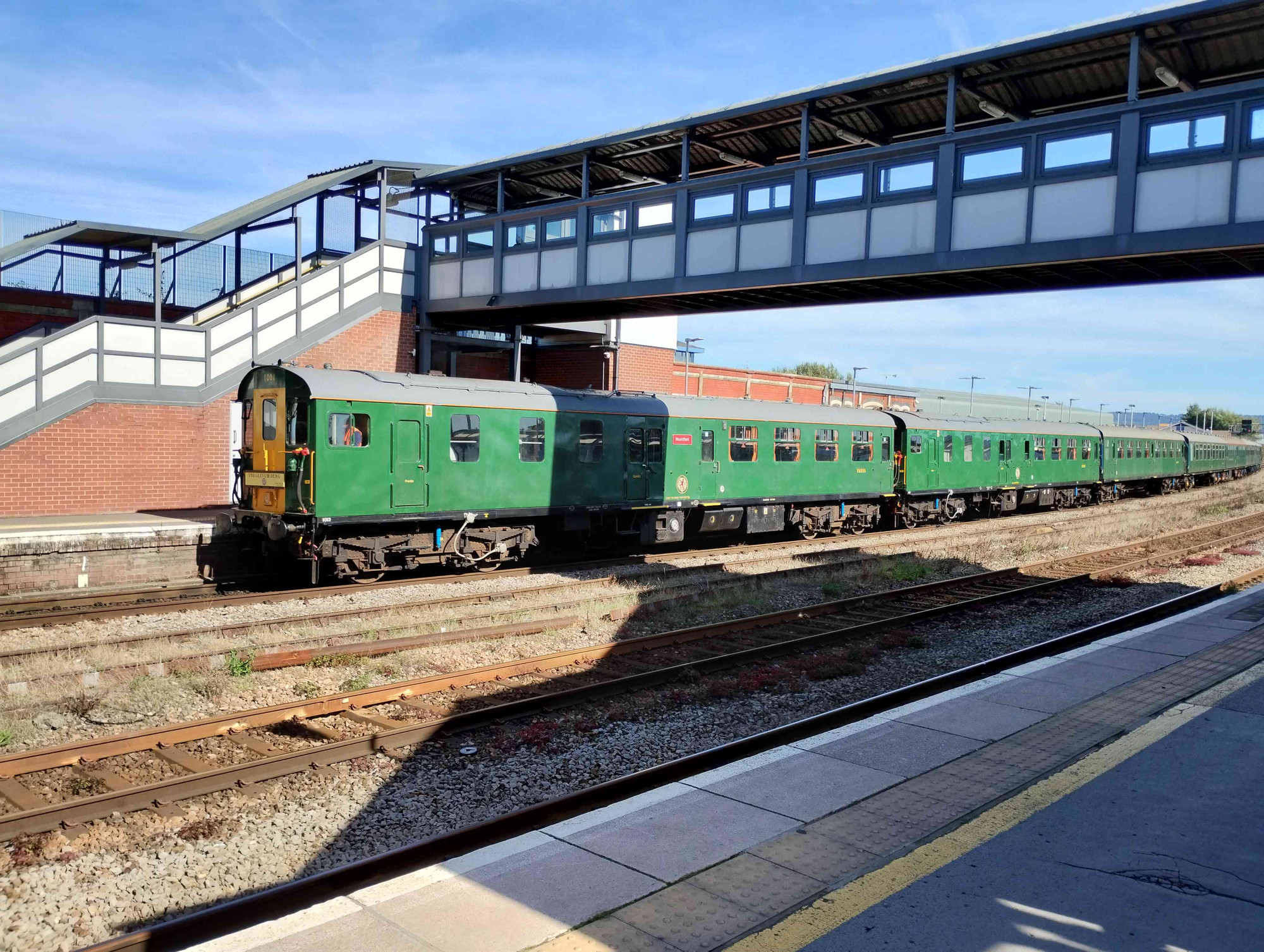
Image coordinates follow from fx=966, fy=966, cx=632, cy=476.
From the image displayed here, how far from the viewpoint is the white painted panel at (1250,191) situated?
48.3 ft

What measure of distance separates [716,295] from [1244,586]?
1240 centimetres

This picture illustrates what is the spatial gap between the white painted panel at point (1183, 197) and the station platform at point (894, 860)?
10409 millimetres

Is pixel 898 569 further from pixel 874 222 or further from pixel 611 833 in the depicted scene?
pixel 611 833

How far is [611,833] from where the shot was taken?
548 centimetres

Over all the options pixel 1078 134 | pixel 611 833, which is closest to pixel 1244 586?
pixel 1078 134

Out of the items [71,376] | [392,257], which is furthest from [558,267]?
[71,376]

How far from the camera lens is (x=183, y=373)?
855 inches

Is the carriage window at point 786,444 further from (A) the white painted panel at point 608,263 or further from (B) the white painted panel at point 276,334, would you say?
(B) the white painted panel at point 276,334

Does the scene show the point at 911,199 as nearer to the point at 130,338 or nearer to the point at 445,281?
the point at 445,281

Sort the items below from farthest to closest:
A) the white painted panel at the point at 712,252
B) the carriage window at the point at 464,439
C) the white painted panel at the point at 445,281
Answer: the white painted panel at the point at 445,281, the white painted panel at the point at 712,252, the carriage window at the point at 464,439

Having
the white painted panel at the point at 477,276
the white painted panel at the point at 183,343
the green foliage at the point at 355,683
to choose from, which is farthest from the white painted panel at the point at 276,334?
the green foliage at the point at 355,683

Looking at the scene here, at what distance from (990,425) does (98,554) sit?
23923mm

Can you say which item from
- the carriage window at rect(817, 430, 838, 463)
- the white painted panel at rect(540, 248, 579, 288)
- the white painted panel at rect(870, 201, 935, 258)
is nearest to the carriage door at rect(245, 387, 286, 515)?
the white painted panel at rect(540, 248, 579, 288)

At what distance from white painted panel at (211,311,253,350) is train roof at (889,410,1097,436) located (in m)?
16.4
